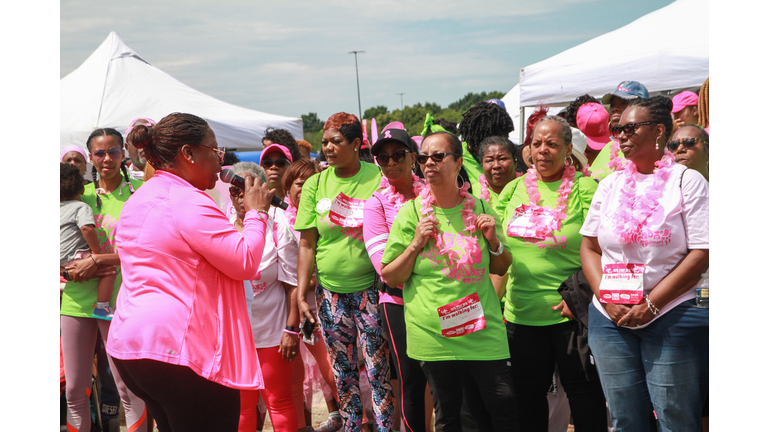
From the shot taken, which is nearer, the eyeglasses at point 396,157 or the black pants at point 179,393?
the black pants at point 179,393

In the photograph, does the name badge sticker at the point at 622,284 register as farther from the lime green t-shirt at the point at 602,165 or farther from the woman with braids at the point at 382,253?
the lime green t-shirt at the point at 602,165

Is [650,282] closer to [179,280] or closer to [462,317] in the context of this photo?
[462,317]

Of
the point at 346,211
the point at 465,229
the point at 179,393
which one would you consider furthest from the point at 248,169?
the point at 179,393

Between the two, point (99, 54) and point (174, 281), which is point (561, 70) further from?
point (99, 54)

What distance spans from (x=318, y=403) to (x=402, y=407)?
2.16 m

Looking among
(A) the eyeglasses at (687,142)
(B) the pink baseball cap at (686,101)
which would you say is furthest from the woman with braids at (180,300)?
(B) the pink baseball cap at (686,101)

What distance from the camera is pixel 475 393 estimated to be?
285 centimetres

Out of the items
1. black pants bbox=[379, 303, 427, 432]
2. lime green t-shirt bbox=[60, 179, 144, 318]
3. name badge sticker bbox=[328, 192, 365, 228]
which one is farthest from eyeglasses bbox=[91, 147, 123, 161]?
black pants bbox=[379, 303, 427, 432]

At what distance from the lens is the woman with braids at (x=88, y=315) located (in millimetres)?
3752

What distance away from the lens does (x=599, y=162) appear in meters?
4.04

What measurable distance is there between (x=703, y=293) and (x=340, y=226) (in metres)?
1.99

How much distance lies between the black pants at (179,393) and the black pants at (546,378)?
1669mm

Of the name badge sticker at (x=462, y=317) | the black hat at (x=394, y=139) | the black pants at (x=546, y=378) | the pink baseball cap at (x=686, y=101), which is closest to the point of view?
the name badge sticker at (x=462, y=317)

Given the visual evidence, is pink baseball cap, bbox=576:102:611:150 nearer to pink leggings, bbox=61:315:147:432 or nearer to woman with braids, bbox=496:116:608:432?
woman with braids, bbox=496:116:608:432
